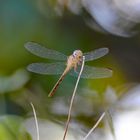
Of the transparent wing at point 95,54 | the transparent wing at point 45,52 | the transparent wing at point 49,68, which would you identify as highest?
the transparent wing at point 95,54

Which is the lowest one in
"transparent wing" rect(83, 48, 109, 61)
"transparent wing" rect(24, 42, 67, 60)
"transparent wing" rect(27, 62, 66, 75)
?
"transparent wing" rect(27, 62, 66, 75)

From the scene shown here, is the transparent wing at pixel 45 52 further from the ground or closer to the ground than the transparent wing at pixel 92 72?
further from the ground

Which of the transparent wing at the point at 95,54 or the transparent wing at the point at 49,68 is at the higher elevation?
the transparent wing at the point at 95,54

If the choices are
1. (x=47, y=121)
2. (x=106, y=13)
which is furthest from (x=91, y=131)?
(x=106, y=13)
